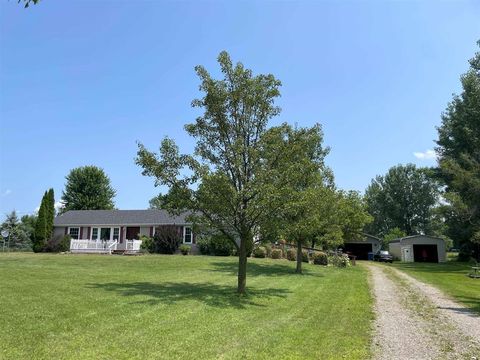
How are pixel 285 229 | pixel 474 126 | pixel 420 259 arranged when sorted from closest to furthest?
1. pixel 285 229
2. pixel 474 126
3. pixel 420 259

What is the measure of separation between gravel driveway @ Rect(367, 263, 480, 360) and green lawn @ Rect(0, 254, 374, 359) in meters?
0.50

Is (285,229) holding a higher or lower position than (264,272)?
higher

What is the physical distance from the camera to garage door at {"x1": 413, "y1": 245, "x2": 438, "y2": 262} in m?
57.0

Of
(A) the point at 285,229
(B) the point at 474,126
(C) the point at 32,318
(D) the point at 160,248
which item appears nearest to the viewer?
(C) the point at 32,318

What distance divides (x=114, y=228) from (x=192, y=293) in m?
30.3

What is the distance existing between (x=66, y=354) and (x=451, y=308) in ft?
40.2

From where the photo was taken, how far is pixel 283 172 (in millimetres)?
15117

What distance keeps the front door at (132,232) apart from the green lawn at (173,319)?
23530 mm

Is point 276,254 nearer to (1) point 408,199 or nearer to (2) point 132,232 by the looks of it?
(2) point 132,232

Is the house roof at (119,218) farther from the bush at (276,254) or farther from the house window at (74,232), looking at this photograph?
the bush at (276,254)

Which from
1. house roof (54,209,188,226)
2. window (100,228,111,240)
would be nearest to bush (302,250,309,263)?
house roof (54,209,188,226)

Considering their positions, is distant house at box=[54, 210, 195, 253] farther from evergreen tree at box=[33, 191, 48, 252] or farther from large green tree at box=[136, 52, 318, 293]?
large green tree at box=[136, 52, 318, 293]

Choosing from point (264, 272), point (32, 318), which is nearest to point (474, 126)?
point (264, 272)

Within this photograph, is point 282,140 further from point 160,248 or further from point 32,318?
point 160,248
